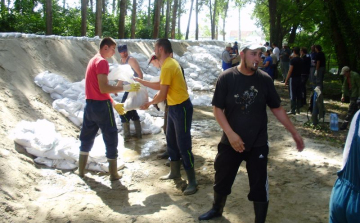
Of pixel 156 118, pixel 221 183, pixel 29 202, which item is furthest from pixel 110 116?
pixel 156 118

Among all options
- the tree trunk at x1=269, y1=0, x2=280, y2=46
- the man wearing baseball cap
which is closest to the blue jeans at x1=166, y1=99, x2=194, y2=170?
the man wearing baseball cap

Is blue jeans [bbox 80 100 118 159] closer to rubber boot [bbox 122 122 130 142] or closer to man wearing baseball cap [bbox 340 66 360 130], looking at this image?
rubber boot [bbox 122 122 130 142]

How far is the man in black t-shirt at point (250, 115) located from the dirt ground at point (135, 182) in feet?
2.47

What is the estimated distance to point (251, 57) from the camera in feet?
10.4

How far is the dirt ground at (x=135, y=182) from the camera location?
3914mm

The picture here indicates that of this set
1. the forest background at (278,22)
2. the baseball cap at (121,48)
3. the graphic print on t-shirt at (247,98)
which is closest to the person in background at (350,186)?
the graphic print on t-shirt at (247,98)

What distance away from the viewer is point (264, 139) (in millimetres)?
3246

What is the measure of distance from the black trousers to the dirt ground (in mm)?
590

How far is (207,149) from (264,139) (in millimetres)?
3207

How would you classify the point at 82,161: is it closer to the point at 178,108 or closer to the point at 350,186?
the point at 178,108

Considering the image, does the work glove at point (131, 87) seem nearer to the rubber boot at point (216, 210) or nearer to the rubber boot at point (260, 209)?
the rubber boot at point (216, 210)

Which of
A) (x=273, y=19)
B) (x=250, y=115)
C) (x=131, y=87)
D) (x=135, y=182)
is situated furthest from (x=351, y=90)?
(x=273, y=19)

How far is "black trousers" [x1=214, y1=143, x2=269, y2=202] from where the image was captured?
3232mm

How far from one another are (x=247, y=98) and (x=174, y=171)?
2.05m
